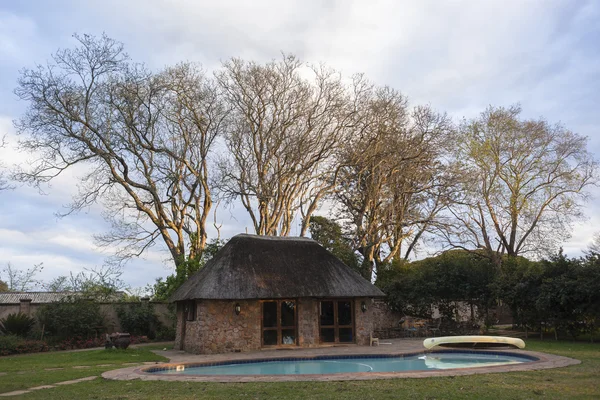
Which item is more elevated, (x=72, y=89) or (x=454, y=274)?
(x=72, y=89)

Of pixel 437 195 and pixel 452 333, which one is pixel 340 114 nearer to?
pixel 437 195

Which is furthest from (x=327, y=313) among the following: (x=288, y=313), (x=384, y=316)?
(x=384, y=316)

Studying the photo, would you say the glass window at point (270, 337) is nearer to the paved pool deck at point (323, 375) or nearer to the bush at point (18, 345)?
the paved pool deck at point (323, 375)

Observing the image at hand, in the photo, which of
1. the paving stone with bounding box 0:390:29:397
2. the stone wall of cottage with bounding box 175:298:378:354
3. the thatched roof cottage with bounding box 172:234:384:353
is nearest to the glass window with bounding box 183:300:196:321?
the thatched roof cottage with bounding box 172:234:384:353

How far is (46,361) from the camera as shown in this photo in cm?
1516

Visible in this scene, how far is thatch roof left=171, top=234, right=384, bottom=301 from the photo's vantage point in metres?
17.7

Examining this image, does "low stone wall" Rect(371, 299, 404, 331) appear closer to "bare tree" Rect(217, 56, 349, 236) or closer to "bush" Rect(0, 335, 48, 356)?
"bare tree" Rect(217, 56, 349, 236)

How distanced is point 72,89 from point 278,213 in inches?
419

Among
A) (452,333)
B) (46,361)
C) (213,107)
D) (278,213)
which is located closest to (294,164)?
(278,213)

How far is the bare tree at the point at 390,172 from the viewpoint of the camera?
2619 centimetres

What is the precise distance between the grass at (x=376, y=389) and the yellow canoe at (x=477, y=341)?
539cm

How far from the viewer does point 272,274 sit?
61.8 ft

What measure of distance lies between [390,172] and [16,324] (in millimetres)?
18434

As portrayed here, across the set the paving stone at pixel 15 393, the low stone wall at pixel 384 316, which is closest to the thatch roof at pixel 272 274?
the low stone wall at pixel 384 316
